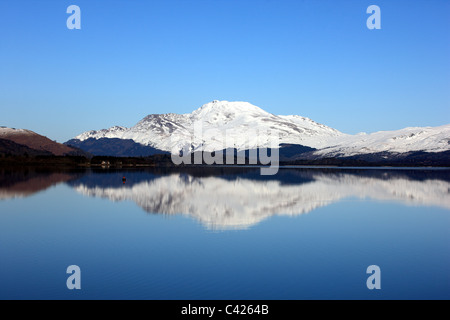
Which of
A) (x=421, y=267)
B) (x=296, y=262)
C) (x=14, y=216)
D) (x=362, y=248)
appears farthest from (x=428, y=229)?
(x=14, y=216)

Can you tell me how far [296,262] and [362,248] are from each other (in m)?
7.40

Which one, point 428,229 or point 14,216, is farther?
point 14,216

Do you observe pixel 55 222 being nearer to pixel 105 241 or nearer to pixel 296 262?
pixel 105 241

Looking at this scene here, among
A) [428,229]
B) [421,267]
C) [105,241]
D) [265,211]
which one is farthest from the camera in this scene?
[265,211]

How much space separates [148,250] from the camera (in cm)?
2978
